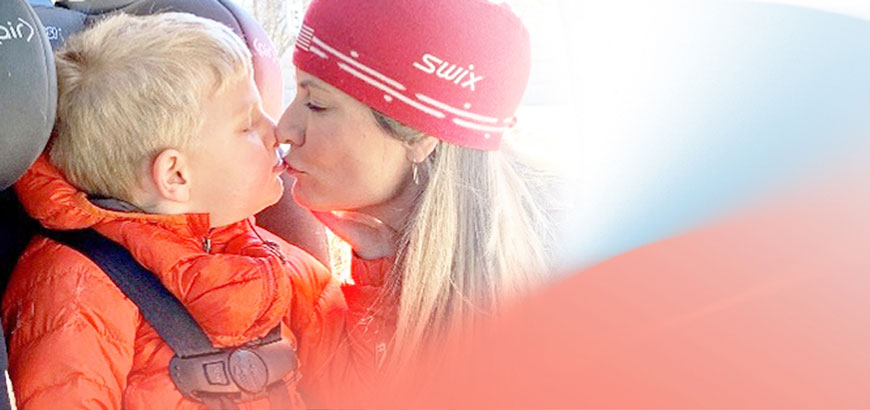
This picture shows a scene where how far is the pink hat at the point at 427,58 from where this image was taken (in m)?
1.35

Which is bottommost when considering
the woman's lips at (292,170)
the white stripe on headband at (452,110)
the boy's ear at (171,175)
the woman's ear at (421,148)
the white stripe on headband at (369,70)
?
the boy's ear at (171,175)

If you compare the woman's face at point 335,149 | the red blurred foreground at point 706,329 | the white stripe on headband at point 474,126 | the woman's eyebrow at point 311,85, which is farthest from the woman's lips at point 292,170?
the red blurred foreground at point 706,329

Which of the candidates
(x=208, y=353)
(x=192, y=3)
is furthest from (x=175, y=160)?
(x=192, y=3)

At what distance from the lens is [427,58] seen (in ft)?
4.42

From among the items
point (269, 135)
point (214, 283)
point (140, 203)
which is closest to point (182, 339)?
point (214, 283)

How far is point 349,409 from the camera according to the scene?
1.52m

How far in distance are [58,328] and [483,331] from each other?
552 millimetres

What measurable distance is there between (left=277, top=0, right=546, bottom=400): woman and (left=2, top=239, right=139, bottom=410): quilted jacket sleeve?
0.99 ft

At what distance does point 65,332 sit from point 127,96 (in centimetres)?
29

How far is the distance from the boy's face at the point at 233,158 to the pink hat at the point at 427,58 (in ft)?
0.34

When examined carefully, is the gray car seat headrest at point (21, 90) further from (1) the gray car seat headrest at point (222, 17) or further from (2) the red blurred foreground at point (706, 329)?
(2) the red blurred foreground at point (706, 329)

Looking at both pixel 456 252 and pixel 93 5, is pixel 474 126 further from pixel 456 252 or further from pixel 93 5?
pixel 93 5

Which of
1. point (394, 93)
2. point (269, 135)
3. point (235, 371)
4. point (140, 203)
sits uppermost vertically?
point (394, 93)

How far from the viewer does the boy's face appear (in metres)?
1.36
